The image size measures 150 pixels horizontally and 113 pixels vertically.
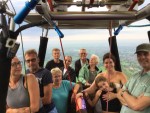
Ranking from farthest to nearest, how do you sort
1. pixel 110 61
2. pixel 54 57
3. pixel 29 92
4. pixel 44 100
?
pixel 54 57
pixel 110 61
pixel 44 100
pixel 29 92

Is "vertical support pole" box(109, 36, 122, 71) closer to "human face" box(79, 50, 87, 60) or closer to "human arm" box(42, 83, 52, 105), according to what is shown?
"human arm" box(42, 83, 52, 105)

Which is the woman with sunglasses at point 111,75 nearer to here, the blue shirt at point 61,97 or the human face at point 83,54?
the blue shirt at point 61,97

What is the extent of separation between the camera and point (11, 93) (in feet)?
5.80

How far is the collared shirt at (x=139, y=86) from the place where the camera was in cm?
165

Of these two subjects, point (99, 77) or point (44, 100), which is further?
point (99, 77)

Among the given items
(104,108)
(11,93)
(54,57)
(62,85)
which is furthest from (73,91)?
(54,57)

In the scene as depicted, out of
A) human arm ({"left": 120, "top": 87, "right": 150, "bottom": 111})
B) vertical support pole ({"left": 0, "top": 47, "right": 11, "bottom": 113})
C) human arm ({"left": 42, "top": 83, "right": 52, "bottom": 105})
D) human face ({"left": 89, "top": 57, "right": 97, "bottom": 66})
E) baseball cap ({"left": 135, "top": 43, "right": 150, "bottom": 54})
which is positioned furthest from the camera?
human face ({"left": 89, "top": 57, "right": 97, "bottom": 66})

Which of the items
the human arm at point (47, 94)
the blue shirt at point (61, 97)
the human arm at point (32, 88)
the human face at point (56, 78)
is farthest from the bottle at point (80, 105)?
the human arm at point (32, 88)

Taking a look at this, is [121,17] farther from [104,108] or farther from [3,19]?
[104,108]

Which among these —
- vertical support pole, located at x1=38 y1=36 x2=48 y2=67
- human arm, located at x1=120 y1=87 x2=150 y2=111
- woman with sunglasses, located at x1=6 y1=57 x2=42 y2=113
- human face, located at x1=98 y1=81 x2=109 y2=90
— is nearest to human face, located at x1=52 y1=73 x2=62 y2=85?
vertical support pole, located at x1=38 y1=36 x2=48 y2=67

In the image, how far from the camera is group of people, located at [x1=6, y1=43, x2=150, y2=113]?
1.69 metres

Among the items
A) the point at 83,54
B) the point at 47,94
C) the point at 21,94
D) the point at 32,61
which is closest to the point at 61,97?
the point at 47,94

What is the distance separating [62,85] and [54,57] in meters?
0.97

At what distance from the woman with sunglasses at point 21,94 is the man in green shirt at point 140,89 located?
0.51 m
